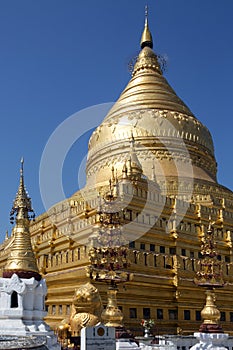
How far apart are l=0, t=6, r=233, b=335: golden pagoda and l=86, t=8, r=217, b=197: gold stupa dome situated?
0.08 metres

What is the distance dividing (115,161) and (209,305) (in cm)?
1770

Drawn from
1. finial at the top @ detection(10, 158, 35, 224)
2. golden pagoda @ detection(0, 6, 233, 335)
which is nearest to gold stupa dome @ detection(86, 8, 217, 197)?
golden pagoda @ detection(0, 6, 233, 335)

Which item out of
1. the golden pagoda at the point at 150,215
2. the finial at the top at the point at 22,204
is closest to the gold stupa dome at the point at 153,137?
the golden pagoda at the point at 150,215

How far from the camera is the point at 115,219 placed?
19.6 metres

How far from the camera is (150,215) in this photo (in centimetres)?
2873

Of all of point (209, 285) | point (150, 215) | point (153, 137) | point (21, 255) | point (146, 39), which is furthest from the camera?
point (146, 39)

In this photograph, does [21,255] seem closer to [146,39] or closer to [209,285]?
[209,285]

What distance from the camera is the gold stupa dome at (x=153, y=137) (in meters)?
35.8

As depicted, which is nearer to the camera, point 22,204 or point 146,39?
point 22,204

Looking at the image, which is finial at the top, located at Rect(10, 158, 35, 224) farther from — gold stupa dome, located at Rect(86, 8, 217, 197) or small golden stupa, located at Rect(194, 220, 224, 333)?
gold stupa dome, located at Rect(86, 8, 217, 197)

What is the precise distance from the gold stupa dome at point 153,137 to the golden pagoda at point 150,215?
84mm

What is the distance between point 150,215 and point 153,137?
31.7 ft

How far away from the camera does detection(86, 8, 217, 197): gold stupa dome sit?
35.8 metres

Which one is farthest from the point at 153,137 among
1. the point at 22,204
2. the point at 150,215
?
the point at 22,204
